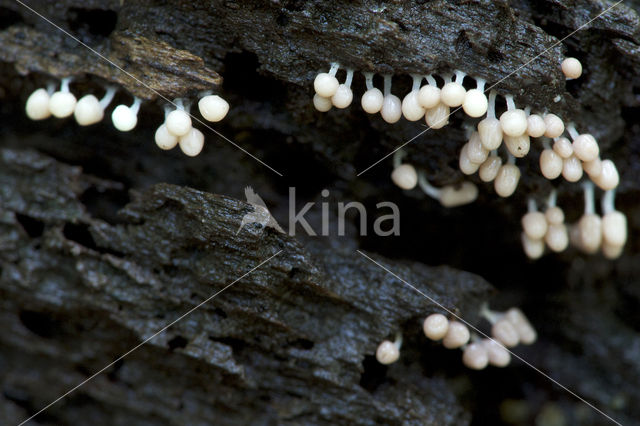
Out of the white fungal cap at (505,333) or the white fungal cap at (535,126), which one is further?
the white fungal cap at (505,333)

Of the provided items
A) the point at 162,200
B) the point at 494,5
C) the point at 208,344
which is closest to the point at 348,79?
the point at 494,5

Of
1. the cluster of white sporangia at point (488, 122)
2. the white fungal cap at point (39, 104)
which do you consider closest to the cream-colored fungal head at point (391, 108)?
the cluster of white sporangia at point (488, 122)

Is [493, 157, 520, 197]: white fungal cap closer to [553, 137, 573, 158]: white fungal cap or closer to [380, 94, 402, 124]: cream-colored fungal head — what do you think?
[553, 137, 573, 158]: white fungal cap

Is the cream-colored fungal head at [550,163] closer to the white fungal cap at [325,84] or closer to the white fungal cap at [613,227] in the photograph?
the white fungal cap at [613,227]

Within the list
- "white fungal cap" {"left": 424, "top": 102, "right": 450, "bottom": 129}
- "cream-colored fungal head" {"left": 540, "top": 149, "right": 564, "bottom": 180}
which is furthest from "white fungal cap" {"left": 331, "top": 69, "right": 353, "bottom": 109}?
"cream-colored fungal head" {"left": 540, "top": 149, "right": 564, "bottom": 180}

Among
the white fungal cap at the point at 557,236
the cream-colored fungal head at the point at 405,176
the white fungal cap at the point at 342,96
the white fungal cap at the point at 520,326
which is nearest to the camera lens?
the white fungal cap at the point at 342,96

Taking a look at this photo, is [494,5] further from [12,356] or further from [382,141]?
[12,356]

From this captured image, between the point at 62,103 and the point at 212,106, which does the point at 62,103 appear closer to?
the point at 62,103
